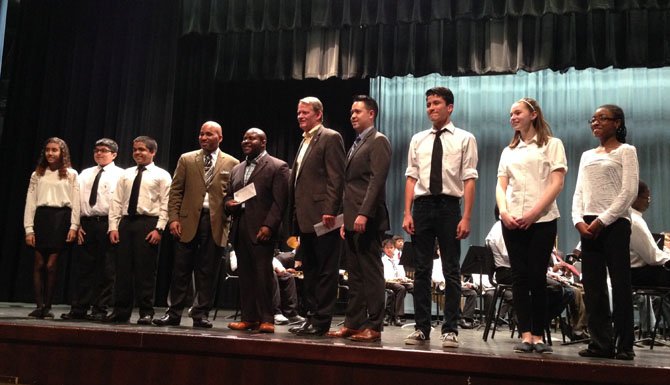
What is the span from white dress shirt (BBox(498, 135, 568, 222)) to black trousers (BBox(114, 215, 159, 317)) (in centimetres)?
265

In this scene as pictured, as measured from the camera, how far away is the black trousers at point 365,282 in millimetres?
3543

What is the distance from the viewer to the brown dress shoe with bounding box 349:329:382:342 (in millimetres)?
3429

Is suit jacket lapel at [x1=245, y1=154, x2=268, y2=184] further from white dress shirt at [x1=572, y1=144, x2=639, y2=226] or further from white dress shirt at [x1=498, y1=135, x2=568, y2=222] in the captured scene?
white dress shirt at [x1=572, y1=144, x2=639, y2=226]

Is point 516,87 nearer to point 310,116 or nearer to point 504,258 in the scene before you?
point 504,258

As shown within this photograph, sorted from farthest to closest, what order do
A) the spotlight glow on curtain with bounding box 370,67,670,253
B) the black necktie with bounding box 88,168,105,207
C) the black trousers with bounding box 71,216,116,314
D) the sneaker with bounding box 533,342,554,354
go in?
the spotlight glow on curtain with bounding box 370,67,670,253
the black necktie with bounding box 88,168,105,207
the black trousers with bounding box 71,216,116,314
the sneaker with bounding box 533,342,554,354

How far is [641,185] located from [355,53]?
14.8 feet

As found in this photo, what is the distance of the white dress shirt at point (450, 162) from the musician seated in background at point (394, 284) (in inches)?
128

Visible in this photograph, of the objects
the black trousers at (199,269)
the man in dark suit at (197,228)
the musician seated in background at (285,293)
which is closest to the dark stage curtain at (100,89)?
the musician seated in background at (285,293)

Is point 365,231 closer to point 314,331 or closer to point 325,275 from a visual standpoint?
point 325,275

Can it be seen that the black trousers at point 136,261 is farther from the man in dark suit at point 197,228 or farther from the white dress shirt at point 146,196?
the man in dark suit at point 197,228

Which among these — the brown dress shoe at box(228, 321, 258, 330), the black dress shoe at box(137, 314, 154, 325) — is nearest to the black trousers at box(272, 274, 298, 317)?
the black dress shoe at box(137, 314, 154, 325)

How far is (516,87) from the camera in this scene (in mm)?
9086

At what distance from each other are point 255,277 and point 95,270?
5.56 feet

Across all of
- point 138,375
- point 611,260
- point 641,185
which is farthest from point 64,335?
point 641,185
